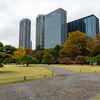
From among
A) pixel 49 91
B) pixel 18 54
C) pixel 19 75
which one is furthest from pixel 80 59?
pixel 49 91

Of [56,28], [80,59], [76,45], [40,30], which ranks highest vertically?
[40,30]

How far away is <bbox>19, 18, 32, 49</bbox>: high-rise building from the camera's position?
410ft

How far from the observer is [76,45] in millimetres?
45562

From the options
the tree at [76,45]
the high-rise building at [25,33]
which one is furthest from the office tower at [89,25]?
the high-rise building at [25,33]

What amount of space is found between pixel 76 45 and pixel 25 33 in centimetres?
9580

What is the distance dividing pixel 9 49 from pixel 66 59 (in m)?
29.5

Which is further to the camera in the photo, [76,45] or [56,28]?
[56,28]

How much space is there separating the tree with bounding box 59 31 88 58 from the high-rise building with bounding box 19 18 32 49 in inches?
3294

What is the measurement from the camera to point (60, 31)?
84.3 m

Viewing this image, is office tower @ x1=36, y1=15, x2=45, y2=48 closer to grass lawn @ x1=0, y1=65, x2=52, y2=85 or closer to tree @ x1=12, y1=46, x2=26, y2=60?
tree @ x1=12, y1=46, x2=26, y2=60

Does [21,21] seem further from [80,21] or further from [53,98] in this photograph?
[53,98]

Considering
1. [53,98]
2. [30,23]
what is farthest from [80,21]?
[53,98]

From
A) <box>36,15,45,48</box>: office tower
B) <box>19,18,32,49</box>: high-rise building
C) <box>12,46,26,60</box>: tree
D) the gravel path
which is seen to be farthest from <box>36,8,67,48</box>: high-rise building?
the gravel path

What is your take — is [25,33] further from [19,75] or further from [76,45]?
[19,75]
